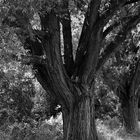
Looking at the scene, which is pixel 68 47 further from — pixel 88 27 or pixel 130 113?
pixel 130 113

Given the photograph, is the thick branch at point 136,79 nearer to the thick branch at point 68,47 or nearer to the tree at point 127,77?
the tree at point 127,77

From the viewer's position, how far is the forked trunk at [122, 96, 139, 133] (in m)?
11.0

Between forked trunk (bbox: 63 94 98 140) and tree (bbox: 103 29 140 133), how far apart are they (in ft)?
12.4

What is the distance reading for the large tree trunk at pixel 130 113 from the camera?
11.0 metres

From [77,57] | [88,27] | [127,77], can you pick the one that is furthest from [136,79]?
[88,27]

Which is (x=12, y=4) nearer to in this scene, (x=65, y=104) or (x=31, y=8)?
(x=31, y=8)

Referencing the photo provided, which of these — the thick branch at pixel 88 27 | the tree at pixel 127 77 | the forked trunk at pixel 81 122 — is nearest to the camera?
the thick branch at pixel 88 27

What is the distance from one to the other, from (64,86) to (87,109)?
35.0 inches

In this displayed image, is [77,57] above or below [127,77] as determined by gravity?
below

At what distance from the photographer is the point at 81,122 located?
6.99m

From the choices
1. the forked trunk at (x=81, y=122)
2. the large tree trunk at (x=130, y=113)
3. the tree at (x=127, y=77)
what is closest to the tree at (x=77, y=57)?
the forked trunk at (x=81, y=122)

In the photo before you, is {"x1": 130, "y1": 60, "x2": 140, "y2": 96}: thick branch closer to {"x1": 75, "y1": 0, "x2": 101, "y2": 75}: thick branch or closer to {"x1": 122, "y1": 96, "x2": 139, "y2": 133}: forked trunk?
{"x1": 122, "y1": 96, "x2": 139, "y2": 133}: forked trunk

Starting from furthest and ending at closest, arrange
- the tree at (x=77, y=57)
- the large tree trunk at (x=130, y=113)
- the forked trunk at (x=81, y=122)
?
the large tree trunk at (x=130, y=113), the forked trunk at (x=81, y=122), the tree at (x=77, y=57)

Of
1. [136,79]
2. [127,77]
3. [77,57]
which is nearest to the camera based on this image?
[77,57]
